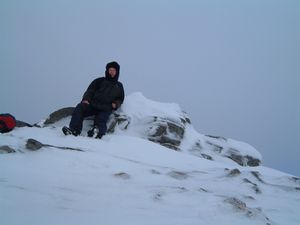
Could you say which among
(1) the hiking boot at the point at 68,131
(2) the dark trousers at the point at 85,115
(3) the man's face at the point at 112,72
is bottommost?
(1) the hiking boot at the point at 68,131

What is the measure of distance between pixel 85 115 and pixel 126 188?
16.3 ft

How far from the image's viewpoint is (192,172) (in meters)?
6.19

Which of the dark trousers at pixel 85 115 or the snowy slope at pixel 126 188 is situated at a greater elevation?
the dark trousers at pixel 85 115

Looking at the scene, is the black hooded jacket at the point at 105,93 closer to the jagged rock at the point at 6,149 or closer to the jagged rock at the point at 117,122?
the jagged rock at the point at 117,122

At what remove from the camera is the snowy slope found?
3.54 meters

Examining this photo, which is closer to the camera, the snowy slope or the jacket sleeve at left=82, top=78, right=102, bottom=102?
the snowy slope

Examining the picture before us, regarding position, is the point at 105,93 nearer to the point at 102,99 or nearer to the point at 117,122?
the point at 102,99

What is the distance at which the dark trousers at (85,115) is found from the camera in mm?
8365

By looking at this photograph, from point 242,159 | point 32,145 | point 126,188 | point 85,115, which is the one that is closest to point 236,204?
point 126,188

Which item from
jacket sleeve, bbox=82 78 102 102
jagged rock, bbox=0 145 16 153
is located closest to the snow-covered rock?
jacket sleeve, bbox=82 78 102 102

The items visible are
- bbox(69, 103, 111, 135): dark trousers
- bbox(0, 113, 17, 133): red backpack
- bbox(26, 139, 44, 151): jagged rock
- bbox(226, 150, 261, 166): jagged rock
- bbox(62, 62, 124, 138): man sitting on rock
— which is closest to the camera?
bbox(26, 139, 44, 151): jagged rock

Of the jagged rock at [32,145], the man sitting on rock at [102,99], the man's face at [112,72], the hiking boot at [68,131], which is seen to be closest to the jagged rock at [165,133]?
the man sitting on rock at [102,99]

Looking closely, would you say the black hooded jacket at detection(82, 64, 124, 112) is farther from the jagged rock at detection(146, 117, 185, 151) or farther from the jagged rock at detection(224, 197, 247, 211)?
the jagged rock at detection(224, 197, 247, 211)

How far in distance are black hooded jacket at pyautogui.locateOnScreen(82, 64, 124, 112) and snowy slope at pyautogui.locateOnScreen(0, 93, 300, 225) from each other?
1844mm
